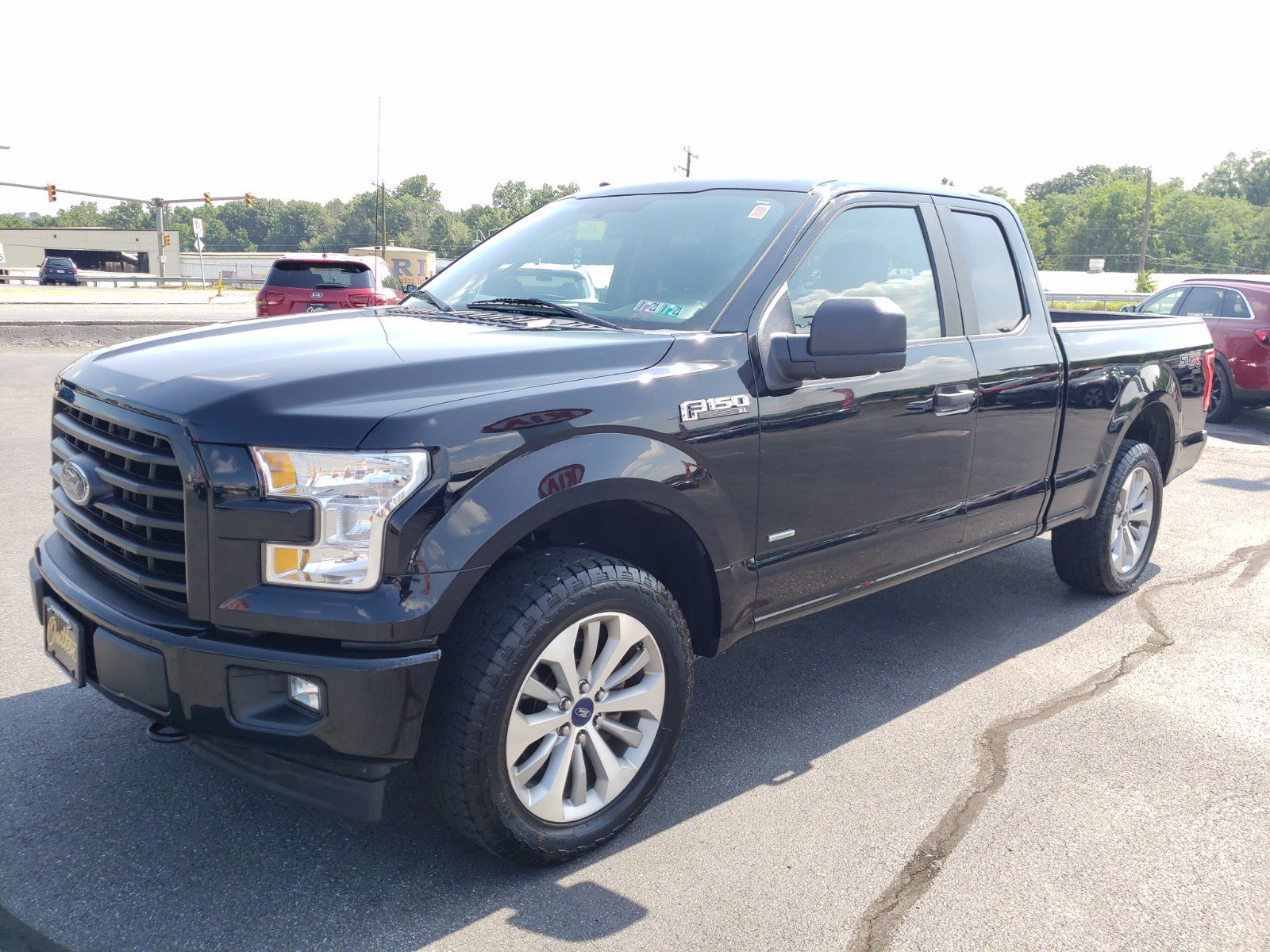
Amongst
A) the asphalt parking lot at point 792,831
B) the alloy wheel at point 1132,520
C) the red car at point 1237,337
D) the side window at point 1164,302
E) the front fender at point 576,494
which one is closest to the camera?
the front fender at point 576,494

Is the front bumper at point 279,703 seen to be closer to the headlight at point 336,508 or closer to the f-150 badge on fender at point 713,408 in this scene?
the headlight at point 336,508

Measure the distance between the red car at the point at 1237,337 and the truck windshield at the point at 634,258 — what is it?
10137 mm

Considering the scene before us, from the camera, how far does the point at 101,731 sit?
348 centimetres

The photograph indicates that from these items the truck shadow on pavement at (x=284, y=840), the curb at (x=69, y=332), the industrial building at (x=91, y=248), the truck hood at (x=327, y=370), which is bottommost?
the truck shadow on pavement at (x=284, y=840)

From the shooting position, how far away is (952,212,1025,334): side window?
429cm

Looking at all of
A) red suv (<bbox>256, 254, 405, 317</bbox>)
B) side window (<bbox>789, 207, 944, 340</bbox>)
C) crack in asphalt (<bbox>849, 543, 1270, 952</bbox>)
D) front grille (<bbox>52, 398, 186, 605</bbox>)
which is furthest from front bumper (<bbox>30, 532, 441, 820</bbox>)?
red suv (<bbox>256, 254, 405, 317</bbox>)

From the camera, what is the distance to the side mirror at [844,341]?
10.3 feet

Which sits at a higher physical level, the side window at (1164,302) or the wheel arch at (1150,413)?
the side window at (1164,302)

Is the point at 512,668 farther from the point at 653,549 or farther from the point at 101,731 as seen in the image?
the point at 101,731

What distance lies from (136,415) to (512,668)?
1.14 meters

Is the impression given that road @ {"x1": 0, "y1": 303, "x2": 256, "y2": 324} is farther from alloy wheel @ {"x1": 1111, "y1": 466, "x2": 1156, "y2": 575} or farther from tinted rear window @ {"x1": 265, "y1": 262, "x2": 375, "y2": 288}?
alloy wheel @ {"x1": 1111, "y1": 466, "x2": 1156, "y2": 575}

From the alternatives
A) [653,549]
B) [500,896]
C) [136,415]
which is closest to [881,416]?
[653,549]

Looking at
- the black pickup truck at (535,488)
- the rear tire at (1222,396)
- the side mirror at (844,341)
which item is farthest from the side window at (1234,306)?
the side mirror at (844,341)

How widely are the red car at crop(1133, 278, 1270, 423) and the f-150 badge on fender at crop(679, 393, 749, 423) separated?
10.7 m
